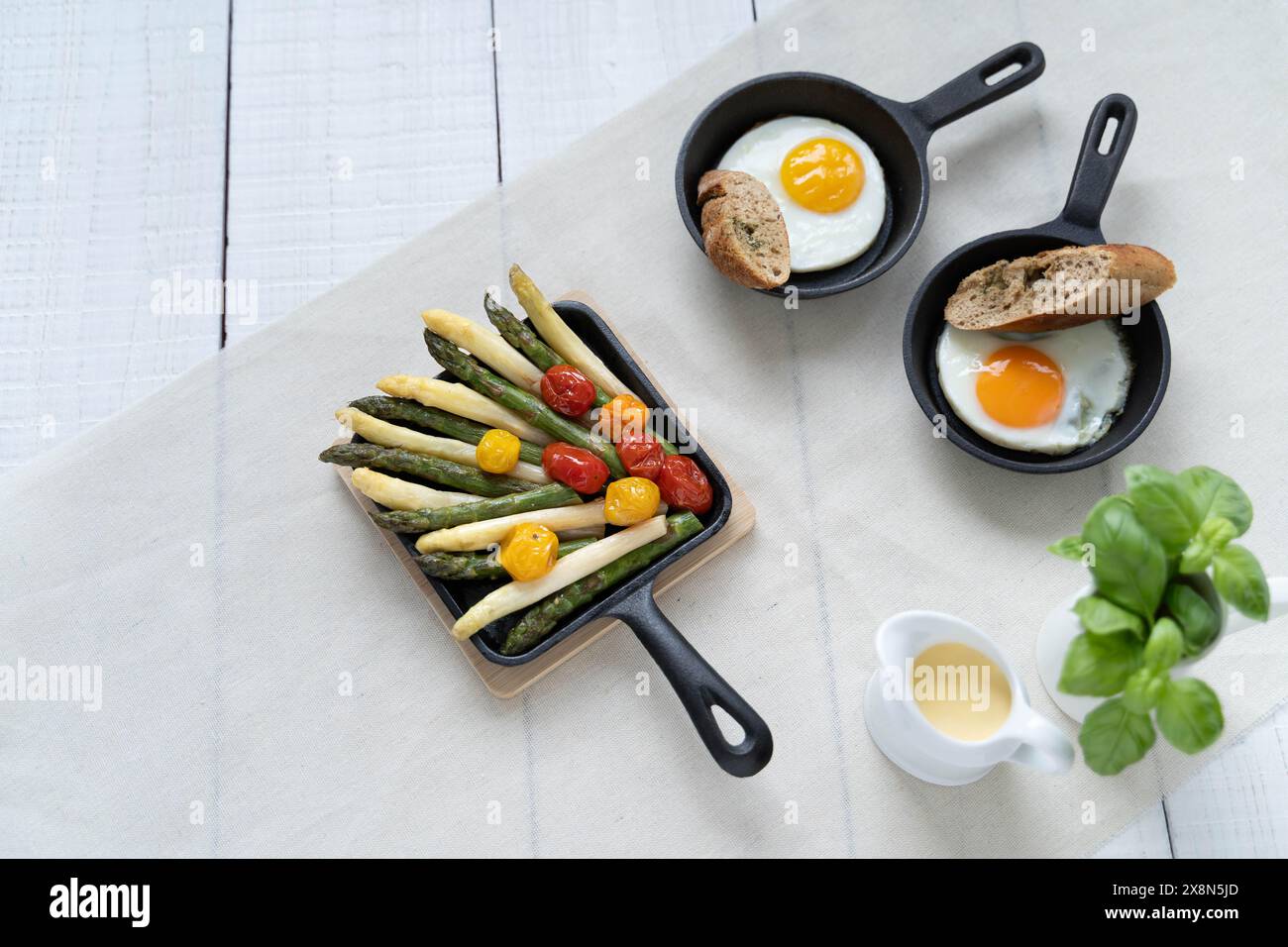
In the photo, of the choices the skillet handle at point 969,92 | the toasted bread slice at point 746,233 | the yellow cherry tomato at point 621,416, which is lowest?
the yellow cherry tomato at point 621,416

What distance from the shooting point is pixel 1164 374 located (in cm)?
271

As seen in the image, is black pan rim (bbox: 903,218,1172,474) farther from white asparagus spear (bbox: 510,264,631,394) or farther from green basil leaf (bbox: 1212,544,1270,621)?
white asparagus spear (bbox: 510,264,631,394)

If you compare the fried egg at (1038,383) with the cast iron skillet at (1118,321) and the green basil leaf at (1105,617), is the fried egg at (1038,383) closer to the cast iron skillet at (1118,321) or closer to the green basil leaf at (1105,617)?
the cast iron skillet at (1118,321)

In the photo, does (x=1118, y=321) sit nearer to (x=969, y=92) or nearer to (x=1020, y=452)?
(x=1020, y=452)

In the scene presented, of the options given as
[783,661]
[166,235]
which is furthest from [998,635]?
[166,235]

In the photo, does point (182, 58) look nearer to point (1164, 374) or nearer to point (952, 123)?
point (952, 123)

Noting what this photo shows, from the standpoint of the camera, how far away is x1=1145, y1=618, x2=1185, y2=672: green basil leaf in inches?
83.6

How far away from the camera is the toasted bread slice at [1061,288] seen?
2646 millimetres

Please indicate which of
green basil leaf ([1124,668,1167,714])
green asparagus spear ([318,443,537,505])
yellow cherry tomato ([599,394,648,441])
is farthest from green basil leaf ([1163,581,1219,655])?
green asparagus spear ([318,443,537,505])

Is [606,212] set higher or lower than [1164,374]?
higher

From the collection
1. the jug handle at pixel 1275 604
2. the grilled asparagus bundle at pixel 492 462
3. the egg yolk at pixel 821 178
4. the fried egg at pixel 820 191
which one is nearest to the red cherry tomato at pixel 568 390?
the grilled asparagus bundle at pixel 492 462

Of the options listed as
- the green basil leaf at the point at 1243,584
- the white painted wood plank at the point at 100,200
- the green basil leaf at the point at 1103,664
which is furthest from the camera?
the white painted wood plank at the point at 100,200

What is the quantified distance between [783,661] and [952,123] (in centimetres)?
155

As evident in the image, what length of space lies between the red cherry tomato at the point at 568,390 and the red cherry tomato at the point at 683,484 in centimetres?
25
